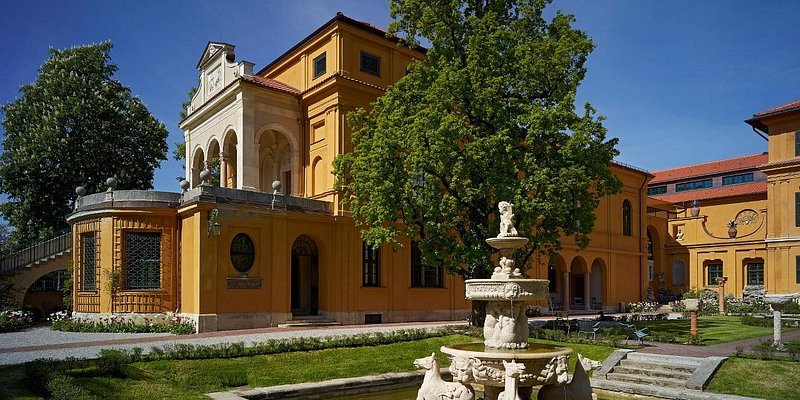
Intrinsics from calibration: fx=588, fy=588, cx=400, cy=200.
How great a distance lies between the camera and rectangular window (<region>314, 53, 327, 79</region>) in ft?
91.5

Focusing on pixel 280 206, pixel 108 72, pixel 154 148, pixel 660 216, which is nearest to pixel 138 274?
pixel 280 206

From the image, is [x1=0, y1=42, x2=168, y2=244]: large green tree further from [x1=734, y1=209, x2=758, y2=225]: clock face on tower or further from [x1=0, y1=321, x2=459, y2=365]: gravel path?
[x1=734, y1=209, x2=758, y2=225]: clock face on tower

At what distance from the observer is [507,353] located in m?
10.4

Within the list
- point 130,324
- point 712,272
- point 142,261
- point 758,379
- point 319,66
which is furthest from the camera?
point 712,272

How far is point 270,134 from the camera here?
101 feet

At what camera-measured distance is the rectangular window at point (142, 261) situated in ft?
74.6

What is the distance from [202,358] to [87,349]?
4415mm

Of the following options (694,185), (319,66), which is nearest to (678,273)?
(694,185)

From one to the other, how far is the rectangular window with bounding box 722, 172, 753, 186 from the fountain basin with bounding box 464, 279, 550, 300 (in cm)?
4569

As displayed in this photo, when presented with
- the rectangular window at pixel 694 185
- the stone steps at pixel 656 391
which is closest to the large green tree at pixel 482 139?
the stone steps at pixel 656 391

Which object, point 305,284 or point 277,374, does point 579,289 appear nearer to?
point 305,284

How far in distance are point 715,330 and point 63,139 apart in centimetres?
3297

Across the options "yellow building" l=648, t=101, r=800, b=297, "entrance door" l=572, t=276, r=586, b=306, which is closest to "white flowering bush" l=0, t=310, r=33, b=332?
"entrance door" l=572, t=276, r=586, b=306

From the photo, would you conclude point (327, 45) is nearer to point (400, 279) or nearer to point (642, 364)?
point (400, 279)
